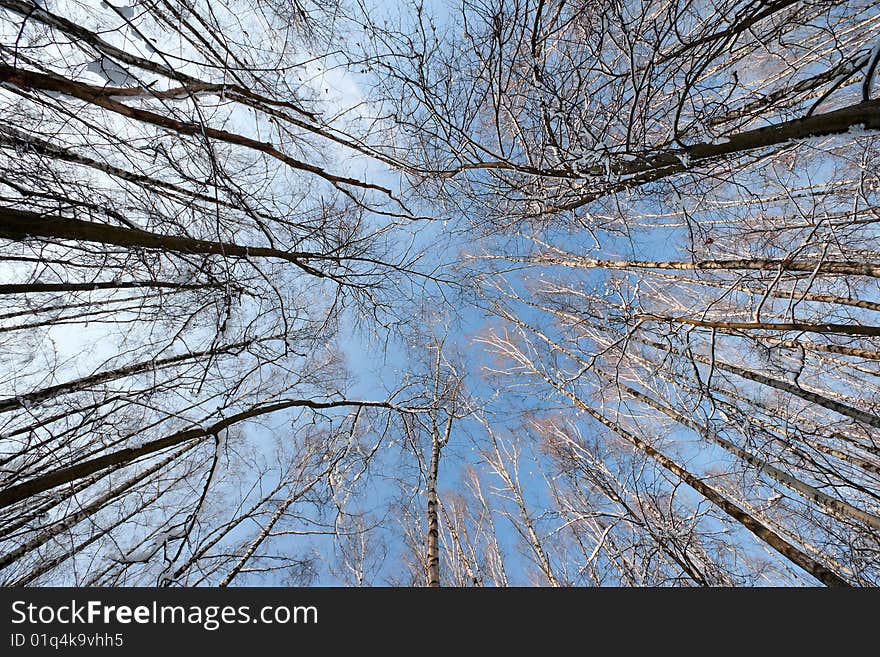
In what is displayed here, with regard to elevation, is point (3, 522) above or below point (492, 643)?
above

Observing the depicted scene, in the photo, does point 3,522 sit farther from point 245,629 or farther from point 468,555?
point 468,555

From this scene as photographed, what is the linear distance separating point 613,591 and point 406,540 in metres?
7.06

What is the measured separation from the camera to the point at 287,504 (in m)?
5.57

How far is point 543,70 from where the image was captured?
10.4 ft

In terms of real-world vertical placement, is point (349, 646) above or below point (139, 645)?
below

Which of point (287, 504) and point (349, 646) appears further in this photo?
point (287, 504)

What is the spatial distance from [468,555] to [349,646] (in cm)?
762

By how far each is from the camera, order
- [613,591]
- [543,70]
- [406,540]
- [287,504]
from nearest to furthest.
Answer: [613,591], [543,70], [287,504], [406,540]

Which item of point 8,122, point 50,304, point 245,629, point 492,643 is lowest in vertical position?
point 492,643

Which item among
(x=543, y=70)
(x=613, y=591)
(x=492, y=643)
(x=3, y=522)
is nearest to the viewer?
(x=492, y=643)

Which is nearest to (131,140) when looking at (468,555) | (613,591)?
(613,591)

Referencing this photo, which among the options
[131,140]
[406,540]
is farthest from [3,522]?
[406,540]

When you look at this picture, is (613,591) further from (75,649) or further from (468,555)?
(468,555)

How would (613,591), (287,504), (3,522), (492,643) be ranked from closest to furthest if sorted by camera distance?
(492,643), (613,591), (3,522), (287,504)
